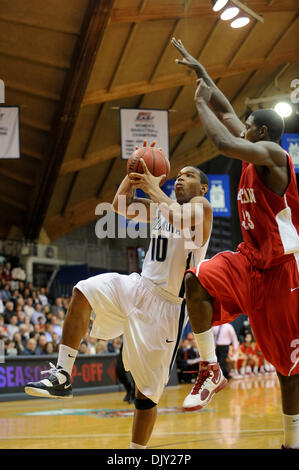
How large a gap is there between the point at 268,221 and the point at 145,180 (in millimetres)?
1069

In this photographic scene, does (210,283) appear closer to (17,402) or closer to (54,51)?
(17,402)

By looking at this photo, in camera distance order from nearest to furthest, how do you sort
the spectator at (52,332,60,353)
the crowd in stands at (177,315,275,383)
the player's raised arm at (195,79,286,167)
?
the player's raised arm at (195,79,286,167)
the spectator at (52,332,60,353)
the crowd in stands at (177,315,275,383)

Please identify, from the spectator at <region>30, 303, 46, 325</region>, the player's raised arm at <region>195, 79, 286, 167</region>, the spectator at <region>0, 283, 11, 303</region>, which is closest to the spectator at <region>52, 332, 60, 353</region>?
the spectator at <region>30, 303, 46, 325</region>

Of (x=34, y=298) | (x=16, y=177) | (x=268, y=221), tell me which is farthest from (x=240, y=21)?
(x=268, y=221)

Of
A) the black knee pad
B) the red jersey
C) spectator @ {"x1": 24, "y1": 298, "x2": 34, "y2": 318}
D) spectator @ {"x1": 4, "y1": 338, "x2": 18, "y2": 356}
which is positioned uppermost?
spectator @ {"x1": 24, "y1": 298, "x2": 34, "y2": 318}

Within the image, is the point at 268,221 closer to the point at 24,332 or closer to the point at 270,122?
the point at 270,122

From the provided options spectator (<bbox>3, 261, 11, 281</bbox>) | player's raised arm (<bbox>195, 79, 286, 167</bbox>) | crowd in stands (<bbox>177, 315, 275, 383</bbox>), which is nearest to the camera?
player's raised arm (<bbox>195, 79, 286, 167</bbox>)

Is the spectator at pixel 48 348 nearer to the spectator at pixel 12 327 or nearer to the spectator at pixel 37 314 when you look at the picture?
the spectator at pixel 12 327

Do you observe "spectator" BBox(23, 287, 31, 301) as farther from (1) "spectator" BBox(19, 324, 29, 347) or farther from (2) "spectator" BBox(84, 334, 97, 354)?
(1) "spectator" BBox(19, 324, 29, 347)

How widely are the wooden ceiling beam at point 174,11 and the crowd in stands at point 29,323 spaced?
6830mm

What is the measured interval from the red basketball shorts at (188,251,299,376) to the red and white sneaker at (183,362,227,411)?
0.38 metres

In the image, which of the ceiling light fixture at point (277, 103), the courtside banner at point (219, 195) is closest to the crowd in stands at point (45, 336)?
the courtside banner at point (219, 195)

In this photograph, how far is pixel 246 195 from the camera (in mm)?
3746

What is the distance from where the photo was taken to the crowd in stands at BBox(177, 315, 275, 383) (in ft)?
44.3
